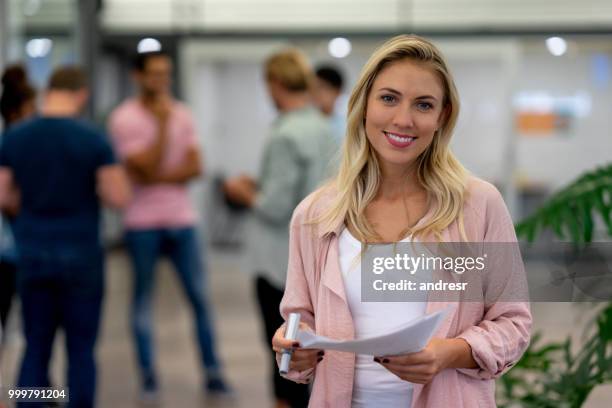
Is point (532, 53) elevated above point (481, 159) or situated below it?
above

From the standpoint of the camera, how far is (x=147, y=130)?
6.34m

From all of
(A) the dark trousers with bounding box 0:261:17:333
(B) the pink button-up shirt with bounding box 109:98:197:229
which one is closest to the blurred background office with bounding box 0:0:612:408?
(B) the pink button-up shirt with bounding box 109:98:197:229

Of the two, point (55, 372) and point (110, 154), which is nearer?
point (110, 154)

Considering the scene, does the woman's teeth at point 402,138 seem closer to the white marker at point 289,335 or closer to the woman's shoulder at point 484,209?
the woman's shoulder at point 484,209

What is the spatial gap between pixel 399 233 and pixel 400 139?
21cm

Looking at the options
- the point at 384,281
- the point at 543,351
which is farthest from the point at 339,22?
the point at 384,281

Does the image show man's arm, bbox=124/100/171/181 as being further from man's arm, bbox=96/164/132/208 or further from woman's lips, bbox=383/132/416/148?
woman's lips, bbox=383/132/416/148

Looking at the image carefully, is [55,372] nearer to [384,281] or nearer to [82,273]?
[82,273]

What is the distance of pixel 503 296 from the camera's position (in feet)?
7.68

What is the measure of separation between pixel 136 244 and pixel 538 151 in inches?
226

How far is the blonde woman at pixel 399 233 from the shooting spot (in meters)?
2.32

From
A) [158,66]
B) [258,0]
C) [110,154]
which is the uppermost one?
[258,0]

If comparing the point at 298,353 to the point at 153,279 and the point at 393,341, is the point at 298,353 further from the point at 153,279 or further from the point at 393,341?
the point at 153,279

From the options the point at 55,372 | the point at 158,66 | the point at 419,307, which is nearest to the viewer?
the point at 419,307
